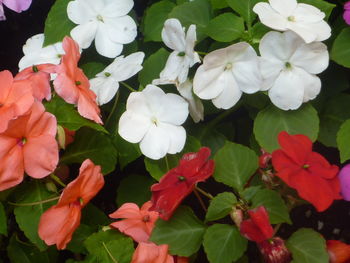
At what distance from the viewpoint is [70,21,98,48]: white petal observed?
125 centimetres

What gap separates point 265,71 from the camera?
1088 millimetres

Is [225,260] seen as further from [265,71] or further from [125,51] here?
[125,51]

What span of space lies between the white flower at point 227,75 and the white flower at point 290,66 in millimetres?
21

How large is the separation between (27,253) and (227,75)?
21.9 inches

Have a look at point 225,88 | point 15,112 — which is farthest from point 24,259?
point 225,88

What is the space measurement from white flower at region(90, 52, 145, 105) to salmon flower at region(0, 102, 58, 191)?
222mm

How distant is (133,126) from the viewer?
113cm

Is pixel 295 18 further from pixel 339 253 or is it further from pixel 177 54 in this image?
pixel 339 253

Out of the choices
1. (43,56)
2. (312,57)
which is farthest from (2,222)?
(312,57)

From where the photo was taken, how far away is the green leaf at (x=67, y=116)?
42.3 inches

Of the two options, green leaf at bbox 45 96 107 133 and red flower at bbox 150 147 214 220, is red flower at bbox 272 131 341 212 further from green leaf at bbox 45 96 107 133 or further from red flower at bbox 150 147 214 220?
green leaf at bbox 45 96 107 133

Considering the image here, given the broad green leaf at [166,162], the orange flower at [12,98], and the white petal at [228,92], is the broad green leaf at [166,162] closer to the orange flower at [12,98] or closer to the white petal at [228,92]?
the white petal at [228,92]

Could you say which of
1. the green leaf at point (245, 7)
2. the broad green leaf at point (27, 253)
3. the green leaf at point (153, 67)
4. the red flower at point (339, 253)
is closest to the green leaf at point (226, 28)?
the green leaf at point (245, 7)

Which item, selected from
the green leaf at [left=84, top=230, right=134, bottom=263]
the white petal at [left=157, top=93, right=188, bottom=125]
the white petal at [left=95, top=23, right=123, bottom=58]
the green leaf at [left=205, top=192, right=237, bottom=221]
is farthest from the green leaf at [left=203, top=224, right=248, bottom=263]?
the white petal at [left=95, top=23, right=123, bottom=58]
